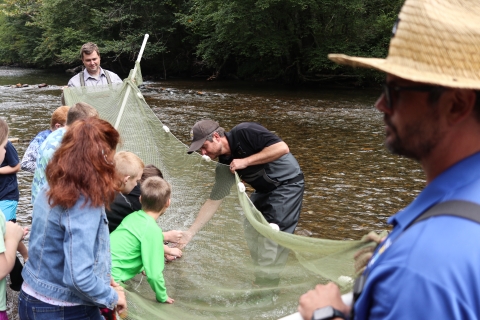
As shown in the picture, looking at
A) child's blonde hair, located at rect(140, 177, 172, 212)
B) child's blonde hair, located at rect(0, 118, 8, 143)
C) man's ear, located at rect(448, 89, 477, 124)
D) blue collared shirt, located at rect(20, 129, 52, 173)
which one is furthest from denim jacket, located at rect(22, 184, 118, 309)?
blue collared shirt, located at rect(20, 129, 52, 173)

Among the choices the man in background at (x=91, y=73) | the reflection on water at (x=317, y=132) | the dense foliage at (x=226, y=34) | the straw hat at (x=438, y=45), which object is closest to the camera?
the straw hat at (x=438, y=45)

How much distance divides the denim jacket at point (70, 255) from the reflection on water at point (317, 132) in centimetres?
406

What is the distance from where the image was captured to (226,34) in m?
24.1

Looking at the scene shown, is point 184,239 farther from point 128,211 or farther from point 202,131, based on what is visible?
point 202,131

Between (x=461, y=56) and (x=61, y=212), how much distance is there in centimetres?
153

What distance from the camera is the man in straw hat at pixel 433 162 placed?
0.93 m

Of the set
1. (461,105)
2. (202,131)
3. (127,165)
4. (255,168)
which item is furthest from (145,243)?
(461,105)

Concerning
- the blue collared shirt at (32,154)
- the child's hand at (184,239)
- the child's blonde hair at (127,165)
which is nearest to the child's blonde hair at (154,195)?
the child's blonde hair at (127,165)

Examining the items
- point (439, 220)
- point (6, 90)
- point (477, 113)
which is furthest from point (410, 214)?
point (6, 90)

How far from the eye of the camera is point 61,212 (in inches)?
77.6

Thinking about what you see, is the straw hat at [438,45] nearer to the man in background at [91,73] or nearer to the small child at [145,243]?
the small child at [145,243]

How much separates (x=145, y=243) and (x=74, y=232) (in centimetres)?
85

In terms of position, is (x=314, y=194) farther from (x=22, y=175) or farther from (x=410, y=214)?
(x=410, y=214)

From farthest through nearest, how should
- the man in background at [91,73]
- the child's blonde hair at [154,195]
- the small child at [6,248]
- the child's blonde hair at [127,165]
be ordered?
the man in background at [91,73] → the child's blonde hair at [127,165] → the child's blonde hair at [154,195] → the small child at [6,248]
